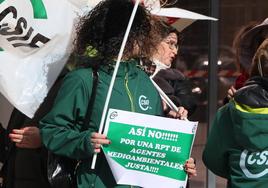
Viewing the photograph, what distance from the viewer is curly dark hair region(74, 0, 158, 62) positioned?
2.61m

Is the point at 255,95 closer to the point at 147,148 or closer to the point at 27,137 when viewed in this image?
the point at 147,148

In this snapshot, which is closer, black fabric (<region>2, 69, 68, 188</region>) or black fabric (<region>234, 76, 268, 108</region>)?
black fabric (<region>234, 76, 268, 108</region>)

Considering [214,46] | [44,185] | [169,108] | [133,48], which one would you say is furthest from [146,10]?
[214,46]

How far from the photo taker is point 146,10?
9.01ft

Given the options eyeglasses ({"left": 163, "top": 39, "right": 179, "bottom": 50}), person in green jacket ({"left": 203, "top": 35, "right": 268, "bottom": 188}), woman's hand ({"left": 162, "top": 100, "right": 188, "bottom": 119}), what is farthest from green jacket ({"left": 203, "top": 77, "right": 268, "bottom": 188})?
eyeglasses ({"left": 163, "top": 39, "right": 179, "bottom": 50})

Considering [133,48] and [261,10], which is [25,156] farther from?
[261,10]

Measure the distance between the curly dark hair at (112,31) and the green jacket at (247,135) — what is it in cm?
50

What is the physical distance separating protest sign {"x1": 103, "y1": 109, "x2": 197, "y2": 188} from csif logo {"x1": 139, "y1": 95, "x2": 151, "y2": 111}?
0.14m

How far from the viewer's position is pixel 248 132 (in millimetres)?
2250

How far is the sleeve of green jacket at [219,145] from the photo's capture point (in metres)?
2.41

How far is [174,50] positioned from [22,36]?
98cm

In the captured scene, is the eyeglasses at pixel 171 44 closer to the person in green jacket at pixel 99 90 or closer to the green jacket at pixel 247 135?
the person in green jacket at pixel 99 90

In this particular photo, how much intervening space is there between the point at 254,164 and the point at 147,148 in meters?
0.44

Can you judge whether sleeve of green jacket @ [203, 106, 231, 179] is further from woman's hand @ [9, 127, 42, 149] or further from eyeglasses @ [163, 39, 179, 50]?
eyeglasses @ [163, 39, 179, 50]
